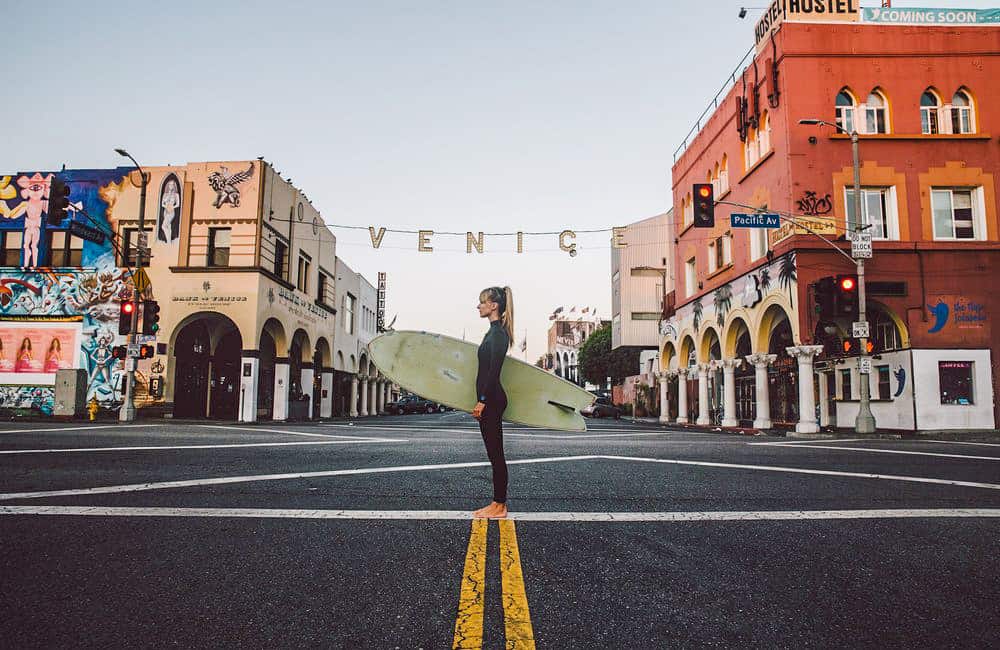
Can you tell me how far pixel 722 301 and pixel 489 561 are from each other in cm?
2552

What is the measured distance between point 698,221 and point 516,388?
11947 mm

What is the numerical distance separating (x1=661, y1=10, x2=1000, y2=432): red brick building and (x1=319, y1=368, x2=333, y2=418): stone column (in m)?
24.8

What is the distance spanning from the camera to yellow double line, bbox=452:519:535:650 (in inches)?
91.7

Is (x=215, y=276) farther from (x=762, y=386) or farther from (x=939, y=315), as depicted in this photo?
(x=939, y=315)

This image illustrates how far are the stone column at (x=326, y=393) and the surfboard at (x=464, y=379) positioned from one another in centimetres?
3233

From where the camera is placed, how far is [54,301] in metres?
28.0

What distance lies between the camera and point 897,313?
2031cm

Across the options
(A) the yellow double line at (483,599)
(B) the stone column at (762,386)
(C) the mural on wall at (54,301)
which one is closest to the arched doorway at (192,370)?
(C) the mural on wall at (54,301)

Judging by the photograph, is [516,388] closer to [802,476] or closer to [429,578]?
[429,578]

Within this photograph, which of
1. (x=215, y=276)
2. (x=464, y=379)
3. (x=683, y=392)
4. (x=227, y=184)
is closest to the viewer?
(x=464, y=379)

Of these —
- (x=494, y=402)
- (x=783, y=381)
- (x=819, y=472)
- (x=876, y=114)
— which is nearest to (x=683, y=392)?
(x=783, y=381)

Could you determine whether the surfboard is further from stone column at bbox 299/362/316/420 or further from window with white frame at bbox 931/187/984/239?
stone column at bbox 299/362/316/420

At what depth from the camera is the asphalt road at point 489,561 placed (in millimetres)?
Answer: 2432

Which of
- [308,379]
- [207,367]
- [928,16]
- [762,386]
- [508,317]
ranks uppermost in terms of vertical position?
[928,16]
